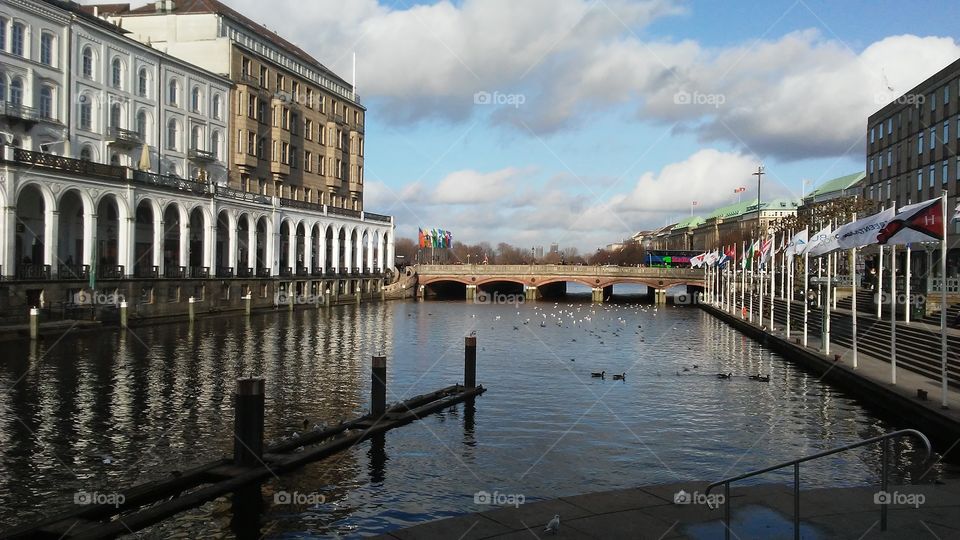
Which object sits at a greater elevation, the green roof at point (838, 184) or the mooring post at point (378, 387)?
the green roof at point (838, 184)

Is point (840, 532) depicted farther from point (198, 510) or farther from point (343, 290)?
point (343, 290)

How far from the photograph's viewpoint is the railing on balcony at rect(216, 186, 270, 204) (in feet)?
244

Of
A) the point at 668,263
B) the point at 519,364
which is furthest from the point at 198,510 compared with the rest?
the point at 668,263

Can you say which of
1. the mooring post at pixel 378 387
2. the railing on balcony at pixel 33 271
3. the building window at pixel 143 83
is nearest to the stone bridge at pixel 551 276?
the building window at pixel 143 83

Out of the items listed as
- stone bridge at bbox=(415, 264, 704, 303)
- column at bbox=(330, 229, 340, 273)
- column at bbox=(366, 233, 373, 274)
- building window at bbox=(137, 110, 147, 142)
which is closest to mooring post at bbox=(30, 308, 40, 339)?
building window at bbox=(137, 110, 147, 142)

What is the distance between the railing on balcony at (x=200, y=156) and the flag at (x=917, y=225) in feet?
214

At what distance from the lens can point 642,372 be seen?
38156 millimetres

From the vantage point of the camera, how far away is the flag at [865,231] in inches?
1064

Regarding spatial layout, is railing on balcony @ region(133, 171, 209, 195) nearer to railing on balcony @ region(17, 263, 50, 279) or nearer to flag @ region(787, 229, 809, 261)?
railing on balcony @ region(17, 263, 50, 279)

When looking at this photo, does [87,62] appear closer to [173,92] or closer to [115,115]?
[115,115]

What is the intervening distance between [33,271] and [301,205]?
142ft

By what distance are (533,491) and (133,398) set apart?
16921 mm

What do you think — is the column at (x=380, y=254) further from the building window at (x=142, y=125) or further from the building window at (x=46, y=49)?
the building window at (x=46, y=49)

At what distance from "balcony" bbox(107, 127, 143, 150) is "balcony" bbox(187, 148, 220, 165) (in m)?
7.81
